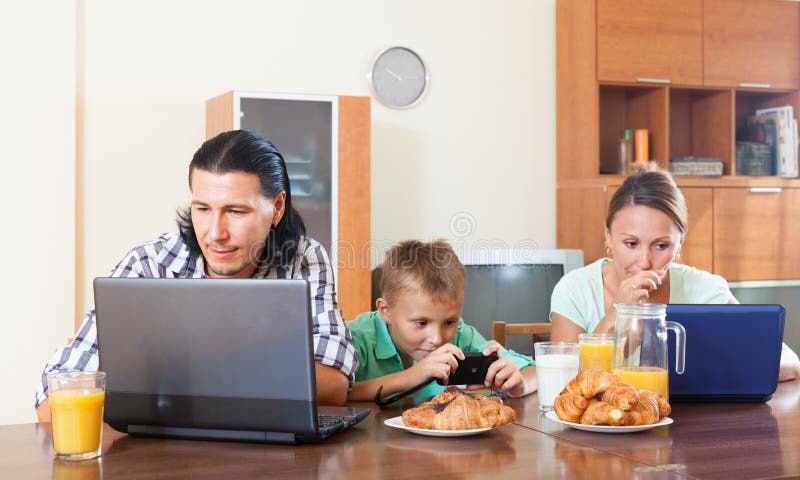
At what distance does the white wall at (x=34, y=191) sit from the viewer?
3.56 m

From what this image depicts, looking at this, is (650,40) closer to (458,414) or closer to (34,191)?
(34,191)

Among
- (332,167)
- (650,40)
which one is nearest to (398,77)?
(332,167)

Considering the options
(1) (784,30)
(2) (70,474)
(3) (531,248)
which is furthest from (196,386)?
(1) (784,30)

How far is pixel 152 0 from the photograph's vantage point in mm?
3861

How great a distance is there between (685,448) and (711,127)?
11.7 feet

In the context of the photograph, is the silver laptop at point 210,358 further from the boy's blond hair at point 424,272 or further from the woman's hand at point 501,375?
the boy's blond hair at point 424,272

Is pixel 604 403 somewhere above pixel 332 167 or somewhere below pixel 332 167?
below

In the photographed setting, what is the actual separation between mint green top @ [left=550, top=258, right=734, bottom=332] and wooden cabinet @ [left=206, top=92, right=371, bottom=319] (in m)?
1.38

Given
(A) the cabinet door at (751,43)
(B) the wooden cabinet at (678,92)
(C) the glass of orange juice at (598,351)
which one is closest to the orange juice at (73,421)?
(C) the glass of orange juice at (598,351)

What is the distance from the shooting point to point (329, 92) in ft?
13.6

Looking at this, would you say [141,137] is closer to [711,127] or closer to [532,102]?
[532,102]

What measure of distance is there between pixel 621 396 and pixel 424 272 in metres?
0.75

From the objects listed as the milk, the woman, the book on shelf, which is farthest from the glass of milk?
the book on shelf

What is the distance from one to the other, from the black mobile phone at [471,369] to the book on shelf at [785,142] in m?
3.27
